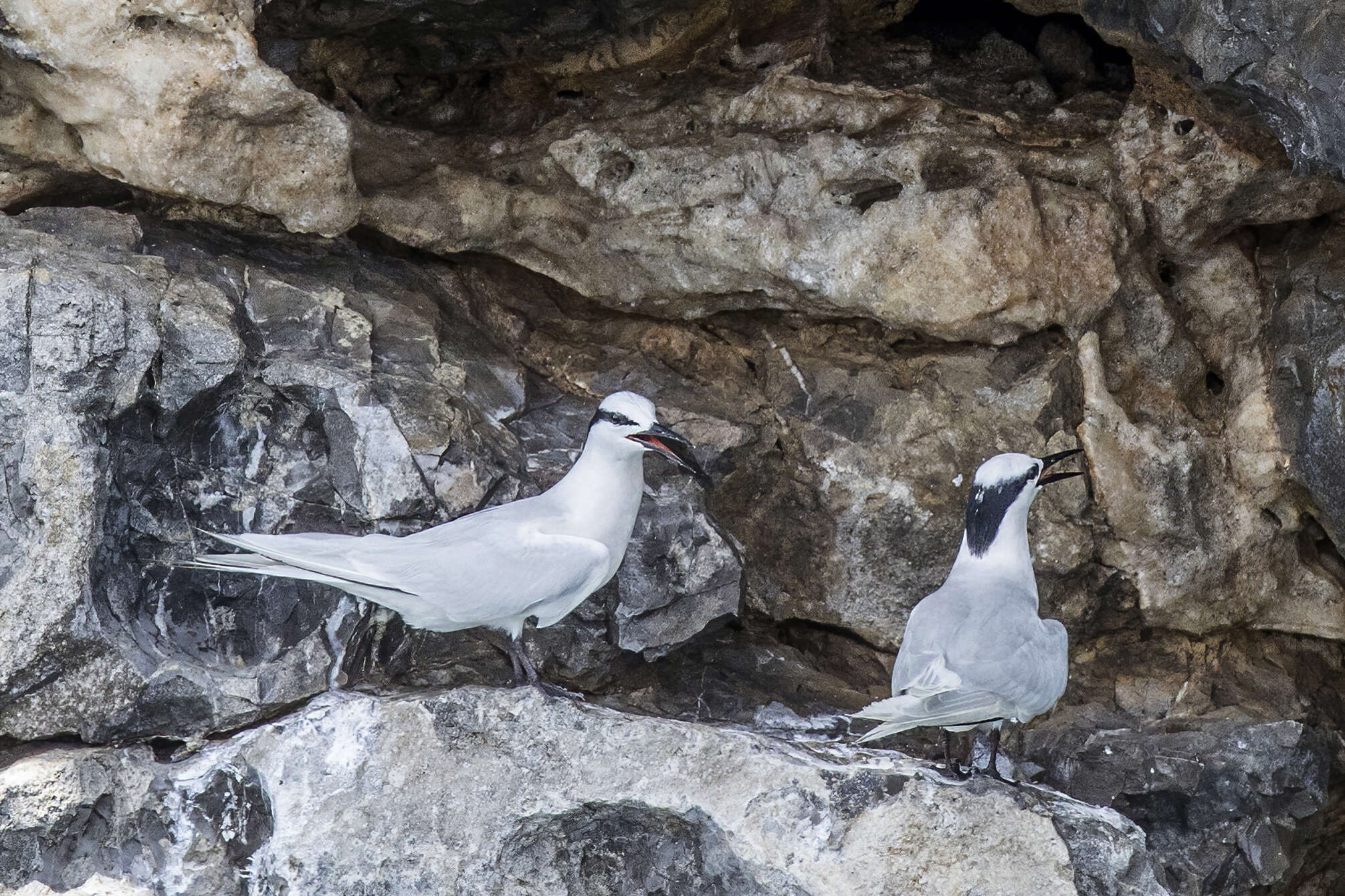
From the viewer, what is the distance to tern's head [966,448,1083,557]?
178 inches

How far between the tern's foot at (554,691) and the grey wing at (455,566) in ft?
0.89

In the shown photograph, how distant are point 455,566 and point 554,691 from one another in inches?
25.4

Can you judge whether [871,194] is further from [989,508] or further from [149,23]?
[149,23]

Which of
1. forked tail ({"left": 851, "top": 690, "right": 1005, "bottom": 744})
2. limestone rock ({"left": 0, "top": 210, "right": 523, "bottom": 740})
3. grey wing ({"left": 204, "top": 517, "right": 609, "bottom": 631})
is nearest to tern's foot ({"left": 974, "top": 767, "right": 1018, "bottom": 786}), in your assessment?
forked tail ({"left": 851, "top": 690, "right": 1005, "bottom": 744})

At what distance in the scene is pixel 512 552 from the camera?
4094 mm

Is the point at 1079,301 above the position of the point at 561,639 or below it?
above

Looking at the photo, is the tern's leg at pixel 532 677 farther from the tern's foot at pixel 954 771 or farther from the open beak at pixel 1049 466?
the open beak at pixel 1049 466

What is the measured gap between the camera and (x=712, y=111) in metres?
5.20

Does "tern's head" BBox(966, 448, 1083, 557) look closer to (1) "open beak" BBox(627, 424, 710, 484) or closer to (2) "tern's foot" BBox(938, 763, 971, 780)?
(2) "tern's foot" BBox(938, 763, 971, 780)

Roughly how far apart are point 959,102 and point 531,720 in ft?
9.88

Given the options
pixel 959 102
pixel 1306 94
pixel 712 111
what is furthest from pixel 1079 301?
pixel 712 111

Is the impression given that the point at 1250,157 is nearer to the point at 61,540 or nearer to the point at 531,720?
the point at 531,720

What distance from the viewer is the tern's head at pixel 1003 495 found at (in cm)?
453

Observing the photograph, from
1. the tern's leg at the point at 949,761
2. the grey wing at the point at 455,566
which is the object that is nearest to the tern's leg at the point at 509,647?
the grey wing at the point at 455,566
